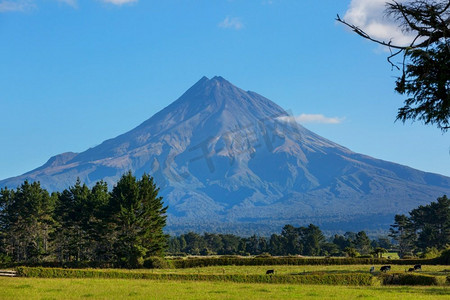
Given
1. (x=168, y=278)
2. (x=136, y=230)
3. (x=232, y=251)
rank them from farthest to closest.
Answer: (x=232, y=251)
(x=136, y=230)
(x=168, y=278)

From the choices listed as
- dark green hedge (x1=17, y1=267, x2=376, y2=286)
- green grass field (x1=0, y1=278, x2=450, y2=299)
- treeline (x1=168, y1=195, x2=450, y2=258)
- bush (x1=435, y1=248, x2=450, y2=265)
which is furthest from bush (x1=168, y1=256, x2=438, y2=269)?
green grass field (x1=0, y1=278, x2=450, y2=299)

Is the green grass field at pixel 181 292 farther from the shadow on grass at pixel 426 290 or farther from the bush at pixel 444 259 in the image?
the bush at pixel 444 259

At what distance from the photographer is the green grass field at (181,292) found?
32594 mm

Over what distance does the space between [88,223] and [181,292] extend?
5215 centimetres

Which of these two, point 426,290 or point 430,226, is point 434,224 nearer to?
point 430,226

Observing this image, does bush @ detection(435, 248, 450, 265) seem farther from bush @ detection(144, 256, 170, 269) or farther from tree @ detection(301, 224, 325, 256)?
tree @ detection(301, 224, 325, 256)

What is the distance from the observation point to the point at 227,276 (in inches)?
1844

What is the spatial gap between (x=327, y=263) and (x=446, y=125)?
5697 cm

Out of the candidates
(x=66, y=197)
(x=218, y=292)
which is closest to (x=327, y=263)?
(x=218, y=292)

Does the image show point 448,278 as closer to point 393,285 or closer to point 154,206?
point 393,285

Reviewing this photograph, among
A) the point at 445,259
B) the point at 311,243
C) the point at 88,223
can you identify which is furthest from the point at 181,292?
the point at 311,243

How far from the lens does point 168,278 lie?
1863 inches

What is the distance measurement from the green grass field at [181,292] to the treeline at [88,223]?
29.1 m

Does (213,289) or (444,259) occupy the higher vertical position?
(213,289)
